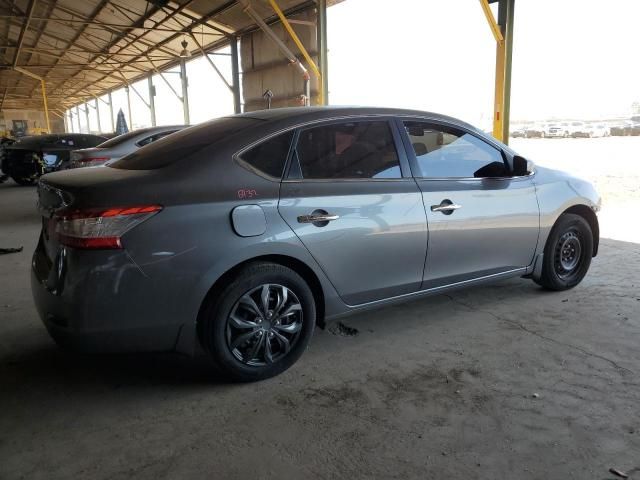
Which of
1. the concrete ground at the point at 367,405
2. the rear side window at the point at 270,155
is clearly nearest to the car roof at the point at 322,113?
the rear side window at the point at 270,155

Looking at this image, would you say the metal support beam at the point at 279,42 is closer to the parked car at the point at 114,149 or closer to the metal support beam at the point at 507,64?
the metal support beam at the point at 507,64

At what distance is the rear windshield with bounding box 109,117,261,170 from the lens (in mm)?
2838

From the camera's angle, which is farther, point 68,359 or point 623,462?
point 68,359

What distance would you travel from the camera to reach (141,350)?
2.58 meters

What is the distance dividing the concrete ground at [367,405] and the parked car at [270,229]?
1.05 feet

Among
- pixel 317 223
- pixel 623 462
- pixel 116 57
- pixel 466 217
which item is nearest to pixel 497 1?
pixel 466 217

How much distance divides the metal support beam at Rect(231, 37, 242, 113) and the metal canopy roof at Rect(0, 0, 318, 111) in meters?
0.39

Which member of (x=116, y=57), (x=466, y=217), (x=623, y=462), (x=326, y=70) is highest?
(x=116, y=57)

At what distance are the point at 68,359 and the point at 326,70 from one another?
37.0ft

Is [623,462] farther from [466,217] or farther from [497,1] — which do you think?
[497,1]

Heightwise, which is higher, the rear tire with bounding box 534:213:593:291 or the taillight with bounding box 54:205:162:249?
the taillight with bounding box 54:205:162:249

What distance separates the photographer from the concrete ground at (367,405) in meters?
2.18

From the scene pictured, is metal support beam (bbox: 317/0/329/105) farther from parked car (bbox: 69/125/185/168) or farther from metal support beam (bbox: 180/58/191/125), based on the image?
metal support beam (bbox: 180/58/191/125)

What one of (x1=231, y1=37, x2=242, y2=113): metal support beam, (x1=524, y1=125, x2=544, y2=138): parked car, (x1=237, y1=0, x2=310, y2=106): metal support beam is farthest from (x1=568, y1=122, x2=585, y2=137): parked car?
(x1=237, y1=0, x2=310, y2=106): metal support beam
